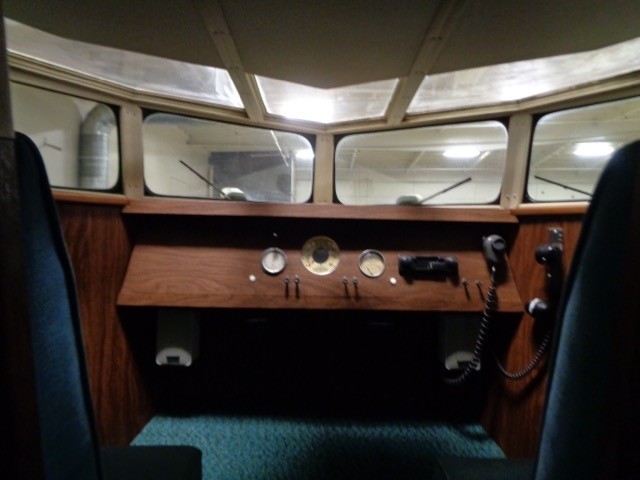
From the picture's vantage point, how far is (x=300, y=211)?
1.19m

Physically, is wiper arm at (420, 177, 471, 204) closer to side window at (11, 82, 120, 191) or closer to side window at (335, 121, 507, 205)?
side window at (335, 121, 507, 205)

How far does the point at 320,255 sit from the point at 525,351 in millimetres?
1018

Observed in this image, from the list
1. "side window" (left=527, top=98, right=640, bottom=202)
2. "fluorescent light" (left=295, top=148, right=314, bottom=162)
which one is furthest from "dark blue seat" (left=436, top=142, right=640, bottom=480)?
"fluorescent light" (left=295, top=148, right=314, bottom=162)

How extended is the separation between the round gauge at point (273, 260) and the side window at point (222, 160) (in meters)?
0.32

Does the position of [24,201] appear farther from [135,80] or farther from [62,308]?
[135,80]

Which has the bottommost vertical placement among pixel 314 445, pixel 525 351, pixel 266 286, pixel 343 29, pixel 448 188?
pixel 314 445

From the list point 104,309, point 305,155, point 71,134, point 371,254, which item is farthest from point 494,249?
point 71,134

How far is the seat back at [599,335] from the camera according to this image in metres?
0.31

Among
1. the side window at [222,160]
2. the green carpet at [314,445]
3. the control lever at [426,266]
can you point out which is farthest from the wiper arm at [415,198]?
the green carpet at [314,445]

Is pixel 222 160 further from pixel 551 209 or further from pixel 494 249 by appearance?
pixel 551 209

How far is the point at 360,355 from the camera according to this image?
1595 millimetres

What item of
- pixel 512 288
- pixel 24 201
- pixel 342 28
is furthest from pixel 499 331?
pixel 24 201

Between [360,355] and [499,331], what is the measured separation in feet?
2.43

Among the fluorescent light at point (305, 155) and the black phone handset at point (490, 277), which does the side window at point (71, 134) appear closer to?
the fluorescent light at point (305, 155)
